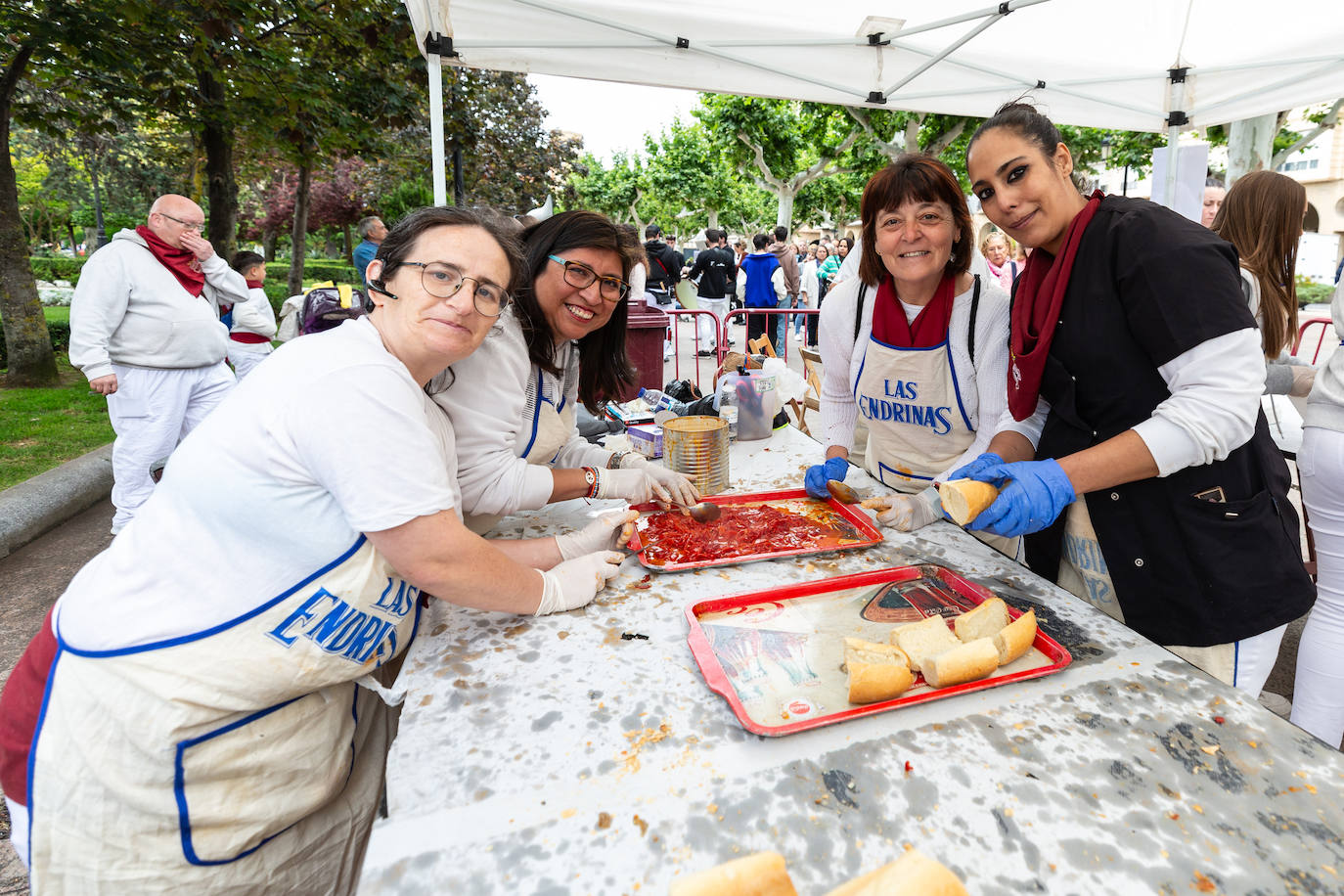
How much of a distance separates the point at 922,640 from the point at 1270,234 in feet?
10.3

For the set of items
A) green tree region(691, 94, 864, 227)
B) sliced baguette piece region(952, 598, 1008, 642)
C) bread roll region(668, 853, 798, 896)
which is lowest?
bread roll region(668, 853, 798, 896)

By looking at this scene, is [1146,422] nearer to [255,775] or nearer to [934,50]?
[255,775]

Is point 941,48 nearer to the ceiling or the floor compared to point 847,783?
nearer to the ceiling

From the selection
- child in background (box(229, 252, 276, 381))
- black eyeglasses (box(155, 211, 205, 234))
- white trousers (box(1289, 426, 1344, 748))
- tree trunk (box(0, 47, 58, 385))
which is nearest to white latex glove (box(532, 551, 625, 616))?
white trousers (box(1289, 426, 1344, 748))

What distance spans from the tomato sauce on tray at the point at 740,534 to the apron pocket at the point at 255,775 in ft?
2.97

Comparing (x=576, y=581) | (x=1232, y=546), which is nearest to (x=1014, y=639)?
(x=1232, y=546)

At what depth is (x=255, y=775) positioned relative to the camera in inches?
55.2

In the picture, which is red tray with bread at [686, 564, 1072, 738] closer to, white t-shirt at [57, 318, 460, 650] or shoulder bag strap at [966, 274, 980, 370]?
white t-shirt at [57, 318, 460, 650]

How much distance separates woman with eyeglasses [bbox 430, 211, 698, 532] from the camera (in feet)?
6.66

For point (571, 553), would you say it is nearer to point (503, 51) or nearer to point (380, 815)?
point (380, 815)

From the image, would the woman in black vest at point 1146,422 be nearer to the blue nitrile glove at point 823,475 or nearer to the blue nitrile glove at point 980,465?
the blue nitrile glove at point 980,465

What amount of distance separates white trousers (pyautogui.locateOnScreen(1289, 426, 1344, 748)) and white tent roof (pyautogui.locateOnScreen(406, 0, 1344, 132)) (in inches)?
133

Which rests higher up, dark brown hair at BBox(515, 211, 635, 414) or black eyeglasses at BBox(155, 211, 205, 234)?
black eyeglasses at BBox(155, 211, 205, 234)

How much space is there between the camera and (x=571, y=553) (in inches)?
79.8
